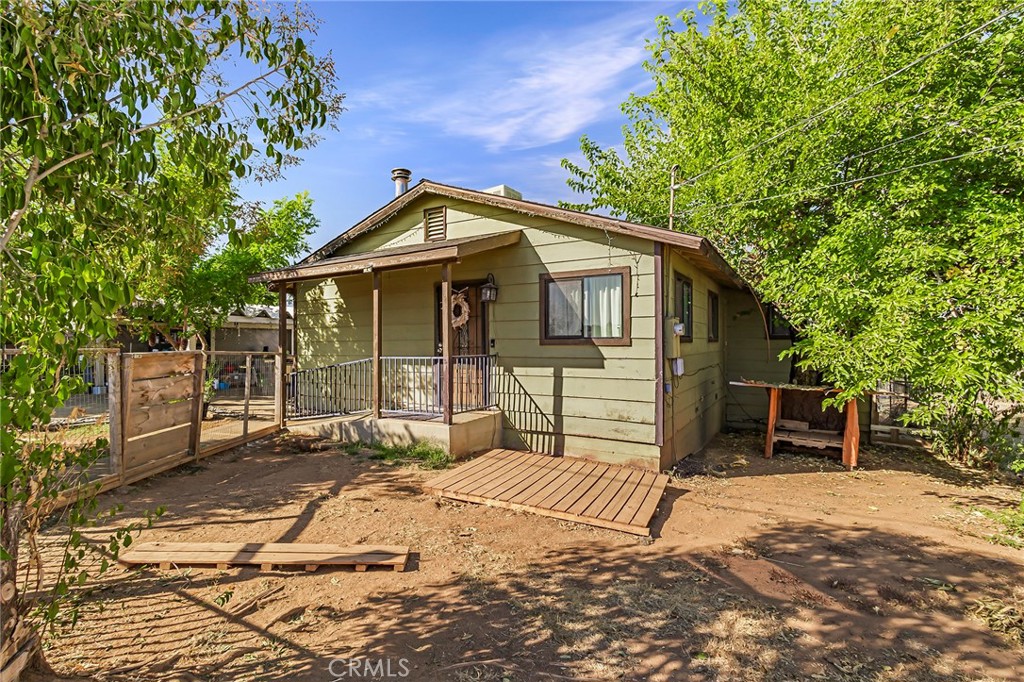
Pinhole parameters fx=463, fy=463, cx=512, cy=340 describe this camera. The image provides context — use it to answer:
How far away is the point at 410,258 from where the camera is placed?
21.8 feet

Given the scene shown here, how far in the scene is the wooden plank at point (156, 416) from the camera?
215 inches

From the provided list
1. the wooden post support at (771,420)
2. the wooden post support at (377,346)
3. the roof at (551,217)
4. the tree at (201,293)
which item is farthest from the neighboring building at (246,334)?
the wooden post support at (771,420)

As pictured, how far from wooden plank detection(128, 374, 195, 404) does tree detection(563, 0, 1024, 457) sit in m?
8.96

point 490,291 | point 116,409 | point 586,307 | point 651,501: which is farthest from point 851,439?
point 116,409

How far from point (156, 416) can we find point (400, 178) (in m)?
6.33

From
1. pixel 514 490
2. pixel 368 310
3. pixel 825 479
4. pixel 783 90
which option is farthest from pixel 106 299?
pixel 783 90

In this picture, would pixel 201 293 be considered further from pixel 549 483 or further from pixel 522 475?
pixel 549 483

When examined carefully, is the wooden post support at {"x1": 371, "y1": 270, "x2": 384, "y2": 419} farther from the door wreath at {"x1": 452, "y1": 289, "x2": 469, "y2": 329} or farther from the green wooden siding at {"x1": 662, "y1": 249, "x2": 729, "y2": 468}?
the green wooden siding at {"x1": 662, "y1": 249, "x2": 729, "y2": 468}

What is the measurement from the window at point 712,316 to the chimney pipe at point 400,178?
6.67m

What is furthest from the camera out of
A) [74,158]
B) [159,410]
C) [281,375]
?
[281,375]

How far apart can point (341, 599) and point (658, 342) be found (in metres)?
4.69

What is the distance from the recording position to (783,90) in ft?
33.5

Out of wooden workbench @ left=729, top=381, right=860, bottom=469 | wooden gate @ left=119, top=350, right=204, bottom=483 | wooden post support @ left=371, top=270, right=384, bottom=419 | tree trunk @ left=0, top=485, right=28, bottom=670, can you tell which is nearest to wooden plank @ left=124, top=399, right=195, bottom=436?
wooden gate @ left=119, top=350, right=204, bottom=483

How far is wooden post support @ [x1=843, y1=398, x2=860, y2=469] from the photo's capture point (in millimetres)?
7262
